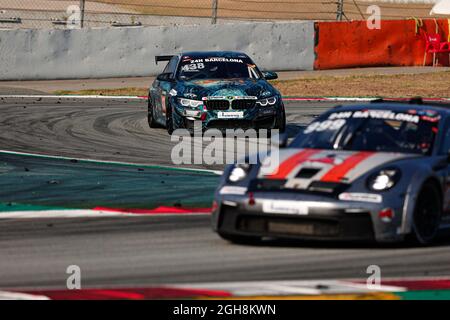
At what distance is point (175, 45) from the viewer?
29.8 m

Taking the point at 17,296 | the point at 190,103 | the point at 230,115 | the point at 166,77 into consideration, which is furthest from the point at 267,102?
the point at 17,296

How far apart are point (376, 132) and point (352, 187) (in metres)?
1.16

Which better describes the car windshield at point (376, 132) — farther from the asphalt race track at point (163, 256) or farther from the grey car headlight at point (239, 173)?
the asphalt race track at point (163, 256)

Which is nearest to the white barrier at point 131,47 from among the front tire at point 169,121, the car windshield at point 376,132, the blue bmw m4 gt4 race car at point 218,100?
the blue bmw m4 gt4 race car at point 218,100

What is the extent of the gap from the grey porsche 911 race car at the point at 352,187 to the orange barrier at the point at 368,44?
21039 millimetres

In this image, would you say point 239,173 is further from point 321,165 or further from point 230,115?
point 230,115

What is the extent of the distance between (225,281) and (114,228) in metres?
2.52

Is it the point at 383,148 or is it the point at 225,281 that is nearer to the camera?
the point at 225,281

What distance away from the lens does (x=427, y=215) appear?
9.01m

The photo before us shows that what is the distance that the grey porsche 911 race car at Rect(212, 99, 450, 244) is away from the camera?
28.5 ft
